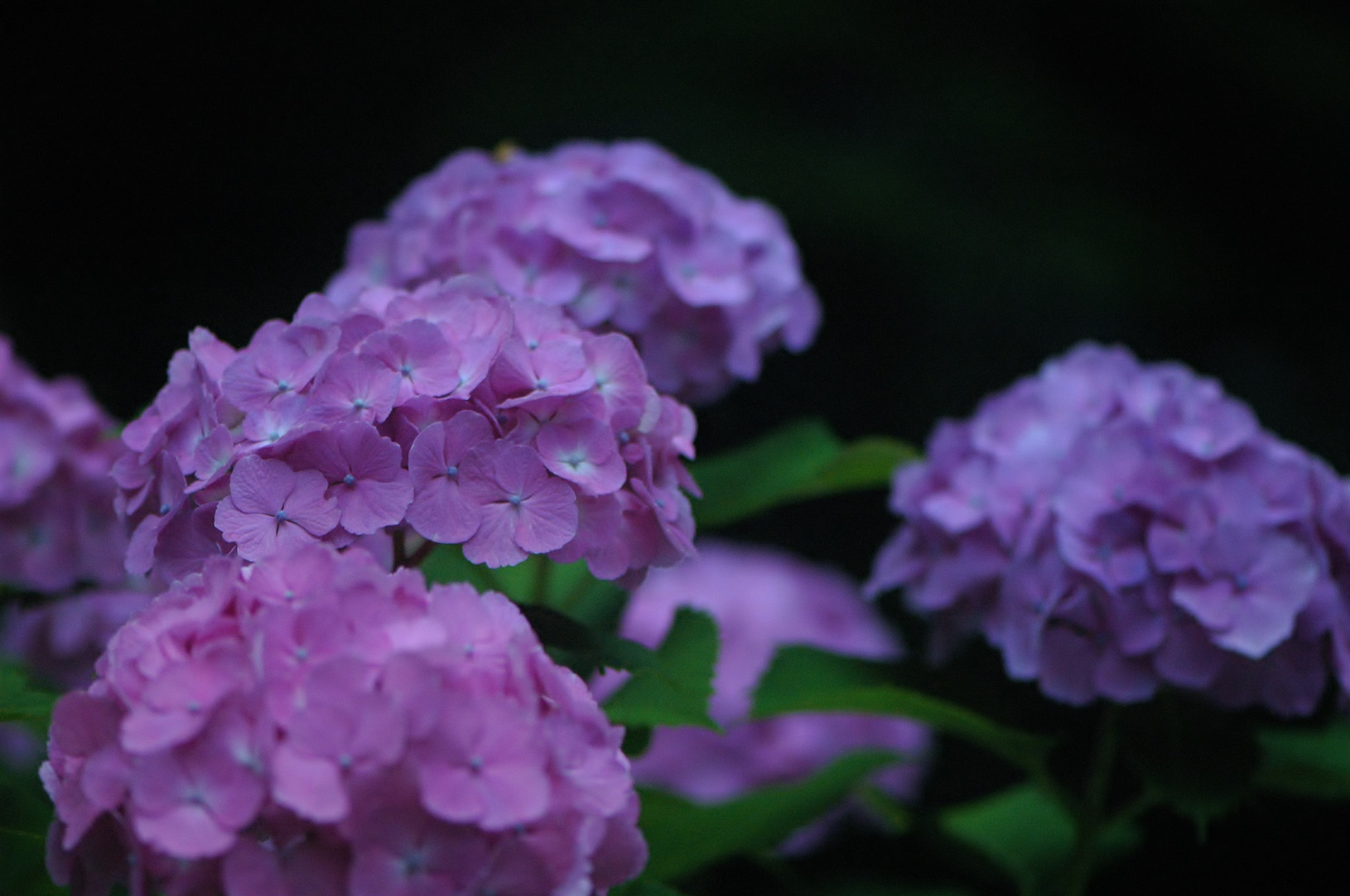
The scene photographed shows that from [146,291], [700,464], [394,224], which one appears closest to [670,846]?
[700,464]

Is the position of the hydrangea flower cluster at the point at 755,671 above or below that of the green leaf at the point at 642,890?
below

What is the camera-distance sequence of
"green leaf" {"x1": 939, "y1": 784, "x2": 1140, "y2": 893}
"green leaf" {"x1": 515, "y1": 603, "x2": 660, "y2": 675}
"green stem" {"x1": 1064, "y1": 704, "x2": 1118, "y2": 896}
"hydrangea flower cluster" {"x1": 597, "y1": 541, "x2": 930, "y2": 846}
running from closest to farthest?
"green leaf" {"x1": 515, "y1": 603, "x2": 660, "y2": 675}, "green stem" {"x1": 1064, "y1": 704, "x2": 1118, "y2": 896}, "green leaf" {"x1": 939, "y1": 784, "x2": 1140, "y2": 893}, "hydrangea flower cluster" {"x1": 597, "y1": 541, "x2": 930, "y2": 846}

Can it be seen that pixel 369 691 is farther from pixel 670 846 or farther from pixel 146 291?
pixel 146 291

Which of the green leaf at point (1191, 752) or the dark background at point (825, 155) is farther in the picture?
the dark background at point (825, 155)

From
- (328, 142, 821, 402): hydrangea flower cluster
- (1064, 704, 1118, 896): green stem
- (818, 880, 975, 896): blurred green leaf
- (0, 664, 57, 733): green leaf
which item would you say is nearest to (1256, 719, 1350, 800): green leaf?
(1064, 704, 1118, 896): green stem

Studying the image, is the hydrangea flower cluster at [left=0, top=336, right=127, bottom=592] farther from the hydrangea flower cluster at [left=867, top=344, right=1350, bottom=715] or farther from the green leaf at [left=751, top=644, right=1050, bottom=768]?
the hydrangea flower cluster at [left=867, top=344, right=1350, bottom=715]

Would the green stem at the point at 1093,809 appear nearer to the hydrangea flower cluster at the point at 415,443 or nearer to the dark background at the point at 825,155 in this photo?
the hydrangea flower cluster at the point at 415,443

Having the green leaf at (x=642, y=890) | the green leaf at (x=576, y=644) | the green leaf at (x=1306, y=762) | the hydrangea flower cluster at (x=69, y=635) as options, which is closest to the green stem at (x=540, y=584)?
the green leaf at (x=576, y=644)
